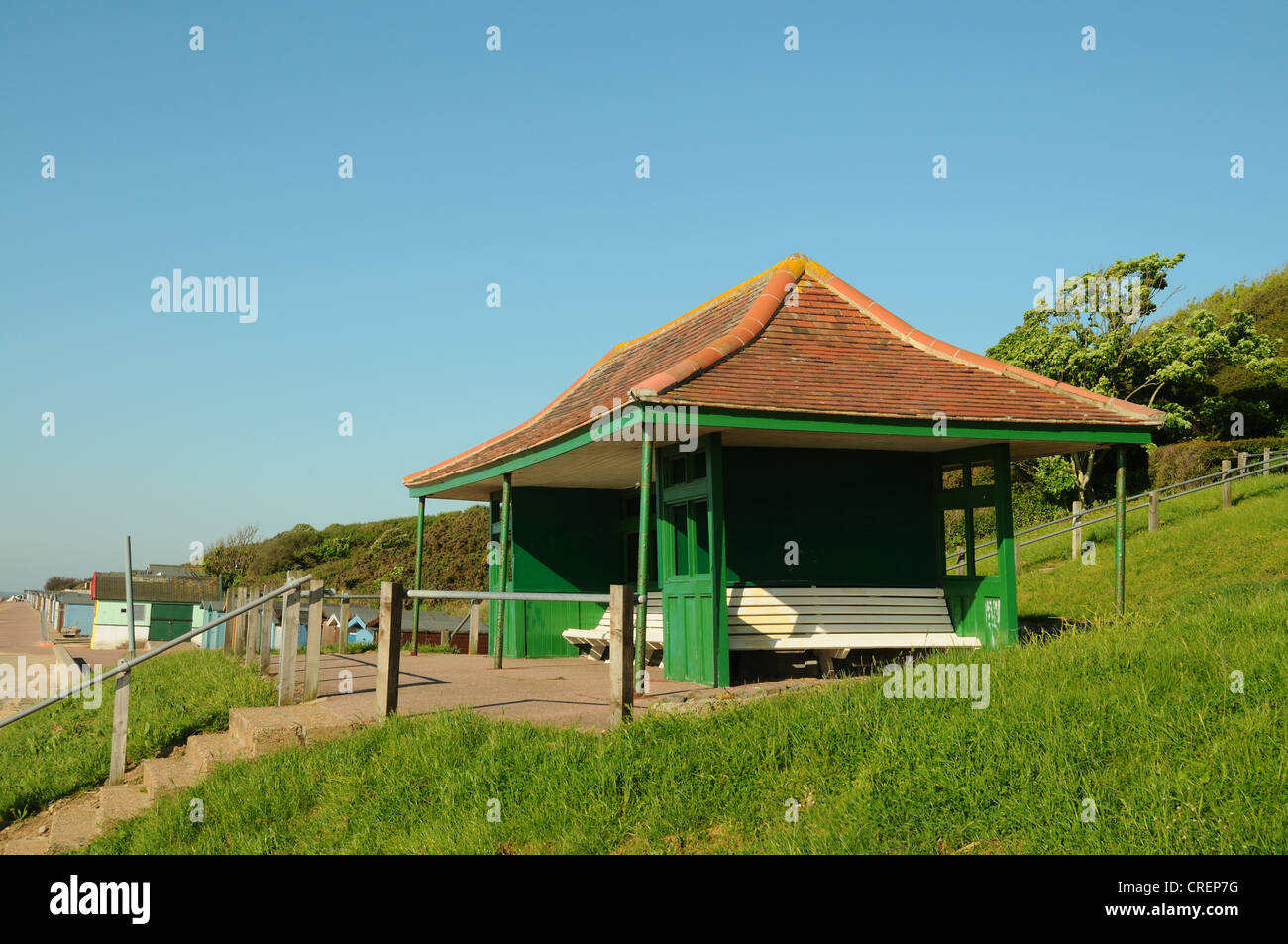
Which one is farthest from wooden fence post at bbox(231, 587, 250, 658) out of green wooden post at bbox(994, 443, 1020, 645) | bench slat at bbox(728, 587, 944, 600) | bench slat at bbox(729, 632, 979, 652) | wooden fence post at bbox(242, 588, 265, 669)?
green wooden post at bbox(994, 443, 1020, 645)

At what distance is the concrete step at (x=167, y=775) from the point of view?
841 centimetres

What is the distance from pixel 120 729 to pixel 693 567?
18.2 feet

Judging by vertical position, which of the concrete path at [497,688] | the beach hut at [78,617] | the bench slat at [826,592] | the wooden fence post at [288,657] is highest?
the bench slat at [826,592]

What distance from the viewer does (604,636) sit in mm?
13094

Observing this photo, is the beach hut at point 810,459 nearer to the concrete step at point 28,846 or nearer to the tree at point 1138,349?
the concrete step at point 28,846

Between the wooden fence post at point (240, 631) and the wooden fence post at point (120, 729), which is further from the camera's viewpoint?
the wooden fence post at point (240, 631)

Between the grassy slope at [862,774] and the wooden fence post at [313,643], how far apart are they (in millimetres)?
1510

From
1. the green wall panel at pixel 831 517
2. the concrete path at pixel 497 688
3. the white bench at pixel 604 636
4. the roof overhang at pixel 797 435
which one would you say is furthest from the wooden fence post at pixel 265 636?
the green wall panel at pixel 831 517

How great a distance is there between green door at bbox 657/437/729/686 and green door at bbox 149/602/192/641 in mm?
33864

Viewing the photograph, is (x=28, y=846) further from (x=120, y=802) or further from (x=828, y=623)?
(x=828, y=623)

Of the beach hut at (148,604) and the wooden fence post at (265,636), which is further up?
the wooden fence post at (265,636)

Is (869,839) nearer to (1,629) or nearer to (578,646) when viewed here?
(578,646)

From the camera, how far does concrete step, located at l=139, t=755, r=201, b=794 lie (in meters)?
8.41
